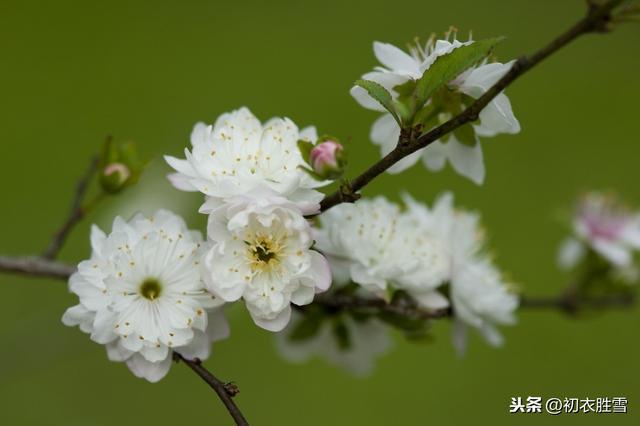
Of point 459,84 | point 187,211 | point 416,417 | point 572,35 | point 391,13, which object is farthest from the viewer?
point 391,13

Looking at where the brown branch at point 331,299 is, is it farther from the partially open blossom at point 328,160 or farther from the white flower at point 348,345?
the partially open blossom at point 328,160

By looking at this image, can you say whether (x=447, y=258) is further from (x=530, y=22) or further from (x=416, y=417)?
(x=530, y=22)

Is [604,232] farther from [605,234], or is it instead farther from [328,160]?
[328,160]

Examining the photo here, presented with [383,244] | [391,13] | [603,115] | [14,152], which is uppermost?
[391,13]

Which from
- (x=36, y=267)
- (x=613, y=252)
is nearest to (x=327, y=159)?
(x=36, y=267)

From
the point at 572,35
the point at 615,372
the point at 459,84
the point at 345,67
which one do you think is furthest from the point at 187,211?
the point at 345,67

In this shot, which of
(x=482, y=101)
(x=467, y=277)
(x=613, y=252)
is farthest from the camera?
(x=613, y=252)

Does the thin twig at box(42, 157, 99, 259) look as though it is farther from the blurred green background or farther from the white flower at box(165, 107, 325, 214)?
the blurred green background
